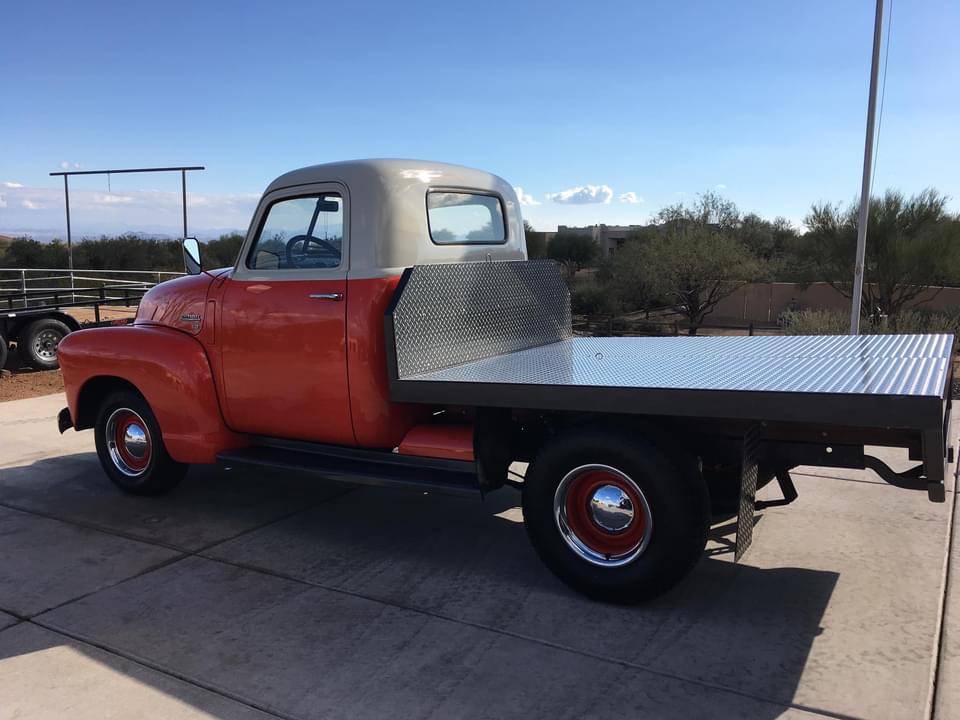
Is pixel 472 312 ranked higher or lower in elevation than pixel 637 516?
higher

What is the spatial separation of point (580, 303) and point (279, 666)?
21090 millimetres

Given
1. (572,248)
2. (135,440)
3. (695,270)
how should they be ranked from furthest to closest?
(572,248) < (695,270) < (135,440)

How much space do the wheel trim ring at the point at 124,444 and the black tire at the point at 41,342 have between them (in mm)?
6640

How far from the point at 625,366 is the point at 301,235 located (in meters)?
2.20

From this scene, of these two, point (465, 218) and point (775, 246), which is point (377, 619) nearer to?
point (465, 218)

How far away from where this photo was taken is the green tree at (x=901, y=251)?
15727 millimetres

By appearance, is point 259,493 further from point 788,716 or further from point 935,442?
point 935,442

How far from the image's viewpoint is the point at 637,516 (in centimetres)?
388

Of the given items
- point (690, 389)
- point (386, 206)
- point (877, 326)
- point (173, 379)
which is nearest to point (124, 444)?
point (173, 379)

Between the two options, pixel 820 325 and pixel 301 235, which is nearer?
pixel 301 235

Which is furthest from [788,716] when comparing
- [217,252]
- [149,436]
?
[217,252]

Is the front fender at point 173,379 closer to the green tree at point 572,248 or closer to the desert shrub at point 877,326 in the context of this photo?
the desert shrub at point 877,326

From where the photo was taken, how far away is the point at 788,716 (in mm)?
3002

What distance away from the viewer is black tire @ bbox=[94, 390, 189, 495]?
5.61m
